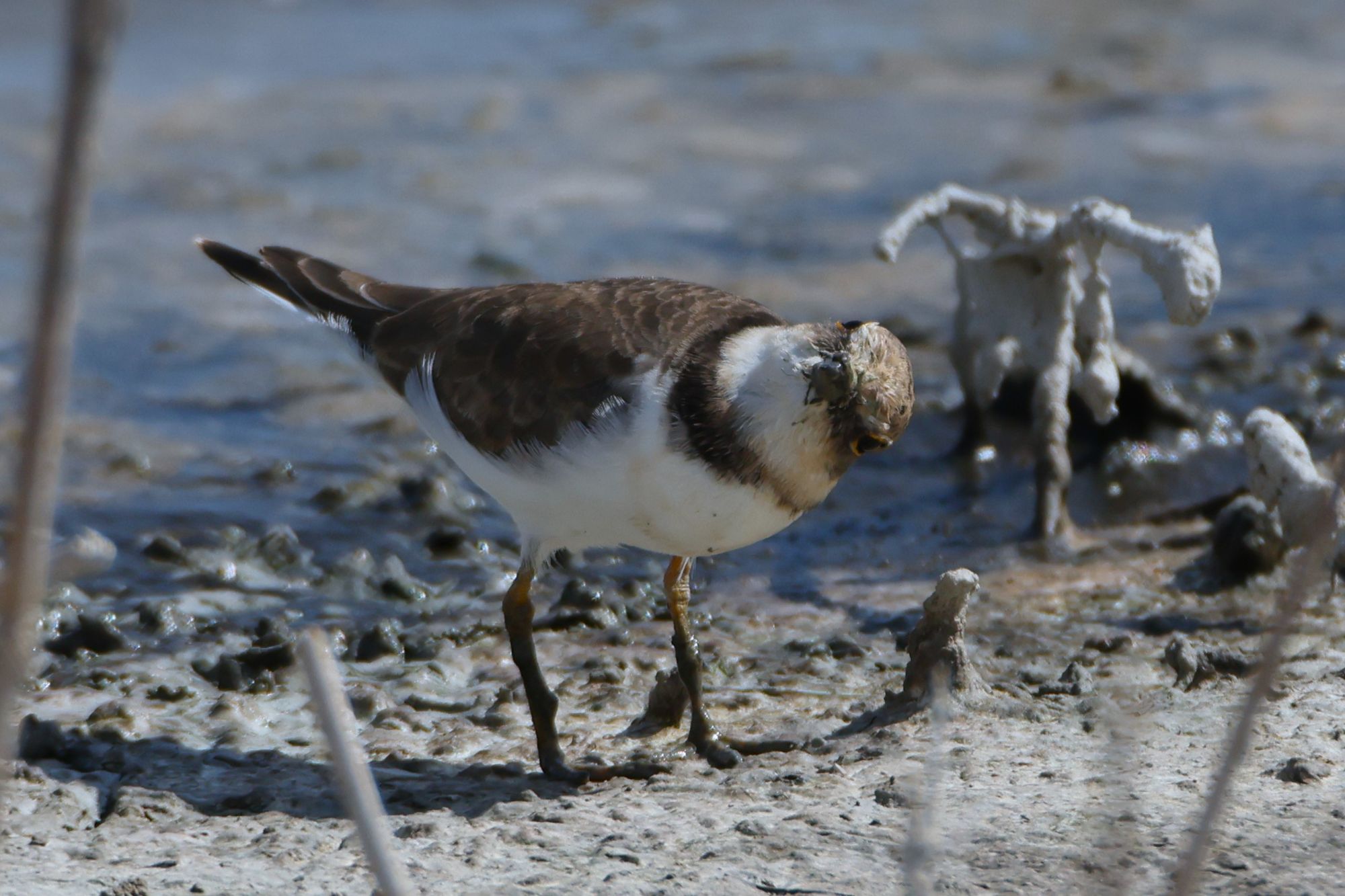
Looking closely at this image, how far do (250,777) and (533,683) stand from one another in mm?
836

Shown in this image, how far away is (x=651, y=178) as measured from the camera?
11641 mm

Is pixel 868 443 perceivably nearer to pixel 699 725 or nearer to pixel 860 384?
pixel 860 384

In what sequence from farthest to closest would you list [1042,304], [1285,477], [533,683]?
[1042,304] → [1285,477] → [533,683]

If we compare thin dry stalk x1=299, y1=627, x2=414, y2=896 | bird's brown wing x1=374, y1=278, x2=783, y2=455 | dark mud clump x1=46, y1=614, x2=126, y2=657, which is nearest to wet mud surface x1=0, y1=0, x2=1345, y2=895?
dark mud clump x1=46, y1=614, x2=126, y2=657

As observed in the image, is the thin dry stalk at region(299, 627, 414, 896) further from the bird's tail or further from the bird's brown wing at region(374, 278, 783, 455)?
the bird's tail

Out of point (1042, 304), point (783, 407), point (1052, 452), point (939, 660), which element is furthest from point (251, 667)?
point (1042, 304)

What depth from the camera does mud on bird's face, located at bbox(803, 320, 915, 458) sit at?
3877mm

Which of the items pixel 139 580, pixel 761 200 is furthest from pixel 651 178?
pixel 139 580

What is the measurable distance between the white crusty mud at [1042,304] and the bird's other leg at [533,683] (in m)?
1.94

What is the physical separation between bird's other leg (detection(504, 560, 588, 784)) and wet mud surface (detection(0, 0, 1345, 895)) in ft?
0.41

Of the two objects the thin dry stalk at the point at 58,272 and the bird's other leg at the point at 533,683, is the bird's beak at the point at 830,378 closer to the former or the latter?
the bird's other leg at the point at 533,683

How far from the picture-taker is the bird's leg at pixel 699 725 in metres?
4.42

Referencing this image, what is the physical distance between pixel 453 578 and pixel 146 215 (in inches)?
236

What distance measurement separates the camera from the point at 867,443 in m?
4.01
